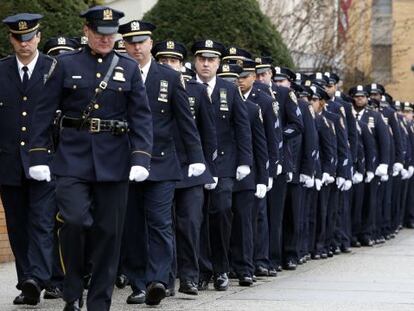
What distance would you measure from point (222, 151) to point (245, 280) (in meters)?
1.24

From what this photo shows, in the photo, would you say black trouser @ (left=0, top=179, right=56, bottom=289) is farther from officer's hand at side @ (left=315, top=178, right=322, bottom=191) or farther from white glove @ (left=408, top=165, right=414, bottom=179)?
white glove @ (left=408, top=165, right=414, bottom=179)

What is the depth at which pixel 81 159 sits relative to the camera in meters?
9.72

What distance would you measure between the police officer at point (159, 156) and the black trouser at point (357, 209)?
8.85 m

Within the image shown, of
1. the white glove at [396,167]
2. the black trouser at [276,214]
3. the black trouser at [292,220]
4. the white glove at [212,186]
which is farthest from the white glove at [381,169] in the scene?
the white glove at [212,186]

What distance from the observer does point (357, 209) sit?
2038cm

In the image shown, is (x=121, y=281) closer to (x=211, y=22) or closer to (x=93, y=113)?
(x=93, y=113)

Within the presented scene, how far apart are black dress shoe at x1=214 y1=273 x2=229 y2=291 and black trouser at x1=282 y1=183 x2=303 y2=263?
9.85ft

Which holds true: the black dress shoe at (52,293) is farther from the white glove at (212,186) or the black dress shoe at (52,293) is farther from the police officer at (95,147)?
the white glove at (212,186)

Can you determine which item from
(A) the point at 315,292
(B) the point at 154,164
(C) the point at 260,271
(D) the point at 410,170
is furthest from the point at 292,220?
(D) the point at 410,170

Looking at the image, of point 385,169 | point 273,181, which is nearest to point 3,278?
point 273,181

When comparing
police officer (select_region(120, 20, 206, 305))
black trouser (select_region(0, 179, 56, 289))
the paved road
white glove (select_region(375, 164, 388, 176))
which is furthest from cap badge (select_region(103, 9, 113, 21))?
white glove (select_region(375, 164, 388, 176))

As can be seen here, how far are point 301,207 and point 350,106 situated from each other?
3084mm

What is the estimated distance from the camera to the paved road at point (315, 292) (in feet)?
37.4

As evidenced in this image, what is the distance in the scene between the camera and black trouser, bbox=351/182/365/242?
20312 mm
